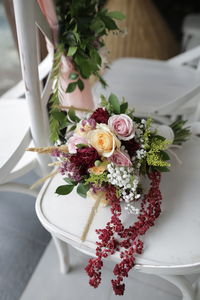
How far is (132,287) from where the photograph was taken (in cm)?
99

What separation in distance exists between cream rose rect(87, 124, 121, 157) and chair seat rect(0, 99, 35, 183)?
0.87 feet

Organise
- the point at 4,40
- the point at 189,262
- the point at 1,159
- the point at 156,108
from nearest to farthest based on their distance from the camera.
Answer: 1. the point at 189,262
2. the point at 1,159
3. the point at 156,108
4. the point at 4,40

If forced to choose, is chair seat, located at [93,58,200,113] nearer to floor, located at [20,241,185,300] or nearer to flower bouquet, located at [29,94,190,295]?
flower bouquet, located at [29,94,190,295]

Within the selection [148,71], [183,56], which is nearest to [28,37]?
[148,71]

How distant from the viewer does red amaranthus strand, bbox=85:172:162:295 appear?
602mm

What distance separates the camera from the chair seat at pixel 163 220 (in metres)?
0.61

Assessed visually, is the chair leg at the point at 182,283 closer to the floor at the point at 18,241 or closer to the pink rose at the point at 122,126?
the pink rose at the point at 122,126

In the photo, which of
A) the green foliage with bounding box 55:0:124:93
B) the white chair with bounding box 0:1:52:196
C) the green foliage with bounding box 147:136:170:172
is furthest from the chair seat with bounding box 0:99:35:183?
the green foliage with bounding box 147:136:170:172

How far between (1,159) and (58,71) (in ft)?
1.02

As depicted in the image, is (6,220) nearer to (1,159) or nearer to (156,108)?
(1,159)

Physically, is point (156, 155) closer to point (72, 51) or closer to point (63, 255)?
point (72, 51)

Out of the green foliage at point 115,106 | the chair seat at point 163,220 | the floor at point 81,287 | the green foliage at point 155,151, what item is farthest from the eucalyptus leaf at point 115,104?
the floor at point 81,287

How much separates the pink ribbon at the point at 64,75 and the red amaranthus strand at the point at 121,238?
1.24 feet

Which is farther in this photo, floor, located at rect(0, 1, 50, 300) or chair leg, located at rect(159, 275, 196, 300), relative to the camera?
floor, located at rect(0, 1, 50, 300)
